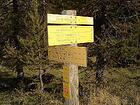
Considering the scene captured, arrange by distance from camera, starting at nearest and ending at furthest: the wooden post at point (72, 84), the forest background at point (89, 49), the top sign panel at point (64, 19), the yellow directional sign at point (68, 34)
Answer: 1. the yellow directional sign at point (68, 34)
2. the top sign panel at point (64, 19)
3. the wooden post at point (72, 84)
4. the forest background at point (89, 49)

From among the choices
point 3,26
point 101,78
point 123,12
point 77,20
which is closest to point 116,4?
→ point 123,12

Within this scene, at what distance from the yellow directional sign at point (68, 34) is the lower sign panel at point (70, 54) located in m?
0.17

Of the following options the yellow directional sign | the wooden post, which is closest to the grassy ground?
the wooden post

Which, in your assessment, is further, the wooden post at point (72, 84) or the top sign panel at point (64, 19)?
the wooden post at point (72, 84)

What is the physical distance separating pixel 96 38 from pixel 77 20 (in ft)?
25.3

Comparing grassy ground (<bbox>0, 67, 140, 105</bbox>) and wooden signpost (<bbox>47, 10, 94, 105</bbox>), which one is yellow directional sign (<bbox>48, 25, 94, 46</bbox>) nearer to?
wooden signpost (<bbox>47, 10, 94, 105</bbox>)

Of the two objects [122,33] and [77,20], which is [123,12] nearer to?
[122,33]

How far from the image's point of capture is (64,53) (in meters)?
7.07

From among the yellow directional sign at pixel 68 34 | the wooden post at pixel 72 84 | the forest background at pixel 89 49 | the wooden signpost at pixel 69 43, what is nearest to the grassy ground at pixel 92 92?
the forest background at pixel 89 49

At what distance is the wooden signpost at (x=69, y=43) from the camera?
6.85m

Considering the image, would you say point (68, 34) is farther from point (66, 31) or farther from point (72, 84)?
point (72, 84)

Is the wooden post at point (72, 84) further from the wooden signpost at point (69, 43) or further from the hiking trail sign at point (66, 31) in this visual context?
the hiking trail sign at point (66, 31)

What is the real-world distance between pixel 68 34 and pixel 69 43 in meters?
0.17

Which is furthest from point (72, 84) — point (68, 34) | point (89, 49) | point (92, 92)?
point (89, 49)
